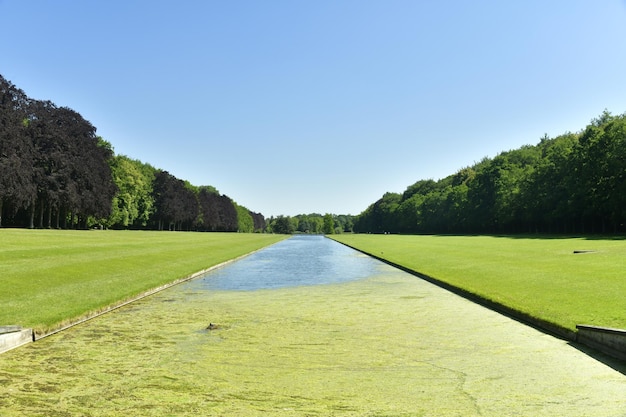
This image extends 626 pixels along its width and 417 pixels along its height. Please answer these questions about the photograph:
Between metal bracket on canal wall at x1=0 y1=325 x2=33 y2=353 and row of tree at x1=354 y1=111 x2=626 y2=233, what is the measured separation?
71.2 metres

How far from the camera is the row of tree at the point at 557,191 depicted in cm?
7081

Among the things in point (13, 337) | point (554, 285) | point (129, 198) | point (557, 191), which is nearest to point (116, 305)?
point (13, 337)

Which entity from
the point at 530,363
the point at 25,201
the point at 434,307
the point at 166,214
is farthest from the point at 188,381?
the point at 166,214

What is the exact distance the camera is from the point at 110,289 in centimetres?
1944

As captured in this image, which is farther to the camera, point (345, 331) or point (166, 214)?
point (166, 214)

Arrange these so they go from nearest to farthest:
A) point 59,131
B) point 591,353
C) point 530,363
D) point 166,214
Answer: point 530,363 → point 591,353 → point 59,131 → point 166,214

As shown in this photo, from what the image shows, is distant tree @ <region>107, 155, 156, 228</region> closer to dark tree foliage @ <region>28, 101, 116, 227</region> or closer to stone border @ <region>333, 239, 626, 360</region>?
dark tree foliage @ <region>28, 101, 116, 227</region>

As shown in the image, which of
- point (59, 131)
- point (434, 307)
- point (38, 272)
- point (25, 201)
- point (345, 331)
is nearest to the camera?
point (345, 331)

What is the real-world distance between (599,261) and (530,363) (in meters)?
20.4

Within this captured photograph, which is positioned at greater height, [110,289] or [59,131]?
[59,131]

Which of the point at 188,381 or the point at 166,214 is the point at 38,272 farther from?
the point at 166,214

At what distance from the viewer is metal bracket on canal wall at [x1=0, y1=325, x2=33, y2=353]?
10.4 meters

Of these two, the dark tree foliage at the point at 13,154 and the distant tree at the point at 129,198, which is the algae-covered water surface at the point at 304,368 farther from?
the distant tree at the point at 129,198

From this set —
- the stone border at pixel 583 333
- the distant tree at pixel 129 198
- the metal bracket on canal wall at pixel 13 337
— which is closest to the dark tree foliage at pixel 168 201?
the distant tree at pixel 129 198
